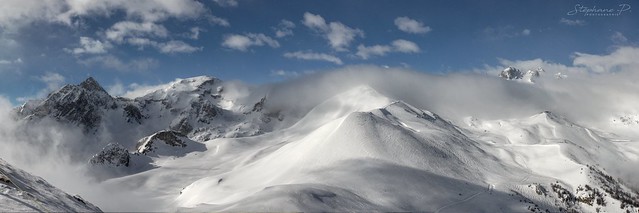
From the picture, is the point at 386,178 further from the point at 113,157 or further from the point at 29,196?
the point at 113,157

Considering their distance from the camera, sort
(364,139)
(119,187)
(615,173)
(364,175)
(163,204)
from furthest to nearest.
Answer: (615,173), (119,187), (364,139), (163,204), (364,175)

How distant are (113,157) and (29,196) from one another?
79.1 metres

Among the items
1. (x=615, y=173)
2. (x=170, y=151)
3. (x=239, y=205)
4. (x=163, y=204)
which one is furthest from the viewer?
(x=170, y=151)

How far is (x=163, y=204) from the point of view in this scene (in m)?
58.5

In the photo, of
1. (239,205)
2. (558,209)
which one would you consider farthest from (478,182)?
(239,205)

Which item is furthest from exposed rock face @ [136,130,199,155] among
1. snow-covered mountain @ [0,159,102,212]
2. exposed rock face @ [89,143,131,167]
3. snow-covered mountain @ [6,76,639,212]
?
snow-covered mountain @ [0,159,102,212]

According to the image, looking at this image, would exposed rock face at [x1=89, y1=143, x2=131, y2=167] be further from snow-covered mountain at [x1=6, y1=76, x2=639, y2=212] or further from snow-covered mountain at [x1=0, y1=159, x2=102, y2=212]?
snow-covered mountain at [x1=0, y1=159, x2=102, y2=212]

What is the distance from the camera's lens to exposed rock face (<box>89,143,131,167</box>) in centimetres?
8819

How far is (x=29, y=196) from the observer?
16719 mm

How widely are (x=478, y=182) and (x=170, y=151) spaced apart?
74759mm

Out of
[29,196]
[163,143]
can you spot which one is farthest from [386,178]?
[163,143]

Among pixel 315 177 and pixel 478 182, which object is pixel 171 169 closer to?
pixel 315 177

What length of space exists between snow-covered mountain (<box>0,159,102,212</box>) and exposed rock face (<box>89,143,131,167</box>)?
73218 millimetres

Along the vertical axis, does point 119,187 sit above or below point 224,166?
below
